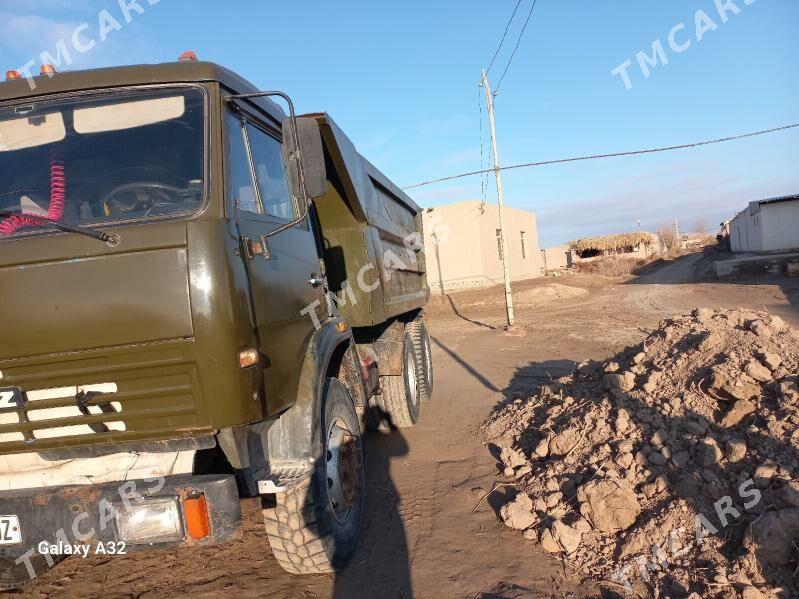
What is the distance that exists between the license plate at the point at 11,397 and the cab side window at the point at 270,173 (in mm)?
1439

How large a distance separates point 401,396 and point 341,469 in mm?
2412

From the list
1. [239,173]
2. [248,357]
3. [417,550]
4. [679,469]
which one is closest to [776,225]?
[679,469]

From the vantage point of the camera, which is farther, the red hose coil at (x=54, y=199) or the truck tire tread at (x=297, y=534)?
the truck tire tread at (x=297, y=534)

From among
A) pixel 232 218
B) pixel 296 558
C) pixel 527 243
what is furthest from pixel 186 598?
pixel 527 243

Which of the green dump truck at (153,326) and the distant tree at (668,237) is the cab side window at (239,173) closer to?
the green dump truck at (153,326)

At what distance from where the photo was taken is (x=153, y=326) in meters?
2.06

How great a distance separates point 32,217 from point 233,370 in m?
1.15

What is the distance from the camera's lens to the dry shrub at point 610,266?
106 feet

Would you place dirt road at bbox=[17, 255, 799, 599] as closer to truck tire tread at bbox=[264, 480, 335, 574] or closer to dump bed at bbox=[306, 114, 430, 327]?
truck tire tread at bbox=[264, 480, 335, 574]

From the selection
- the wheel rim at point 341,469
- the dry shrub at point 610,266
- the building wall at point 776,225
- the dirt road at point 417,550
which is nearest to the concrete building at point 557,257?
the dry shrub at point 610,266

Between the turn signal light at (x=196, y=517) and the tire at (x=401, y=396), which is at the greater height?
the turn signal light at (x=196, y=517)

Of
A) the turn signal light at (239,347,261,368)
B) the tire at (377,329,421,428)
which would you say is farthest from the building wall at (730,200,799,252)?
the turn signal light at (239,347,261,368)

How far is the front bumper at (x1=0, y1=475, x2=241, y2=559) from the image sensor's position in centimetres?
211

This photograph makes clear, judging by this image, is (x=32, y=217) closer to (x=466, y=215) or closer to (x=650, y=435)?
(x=650, y=435)
